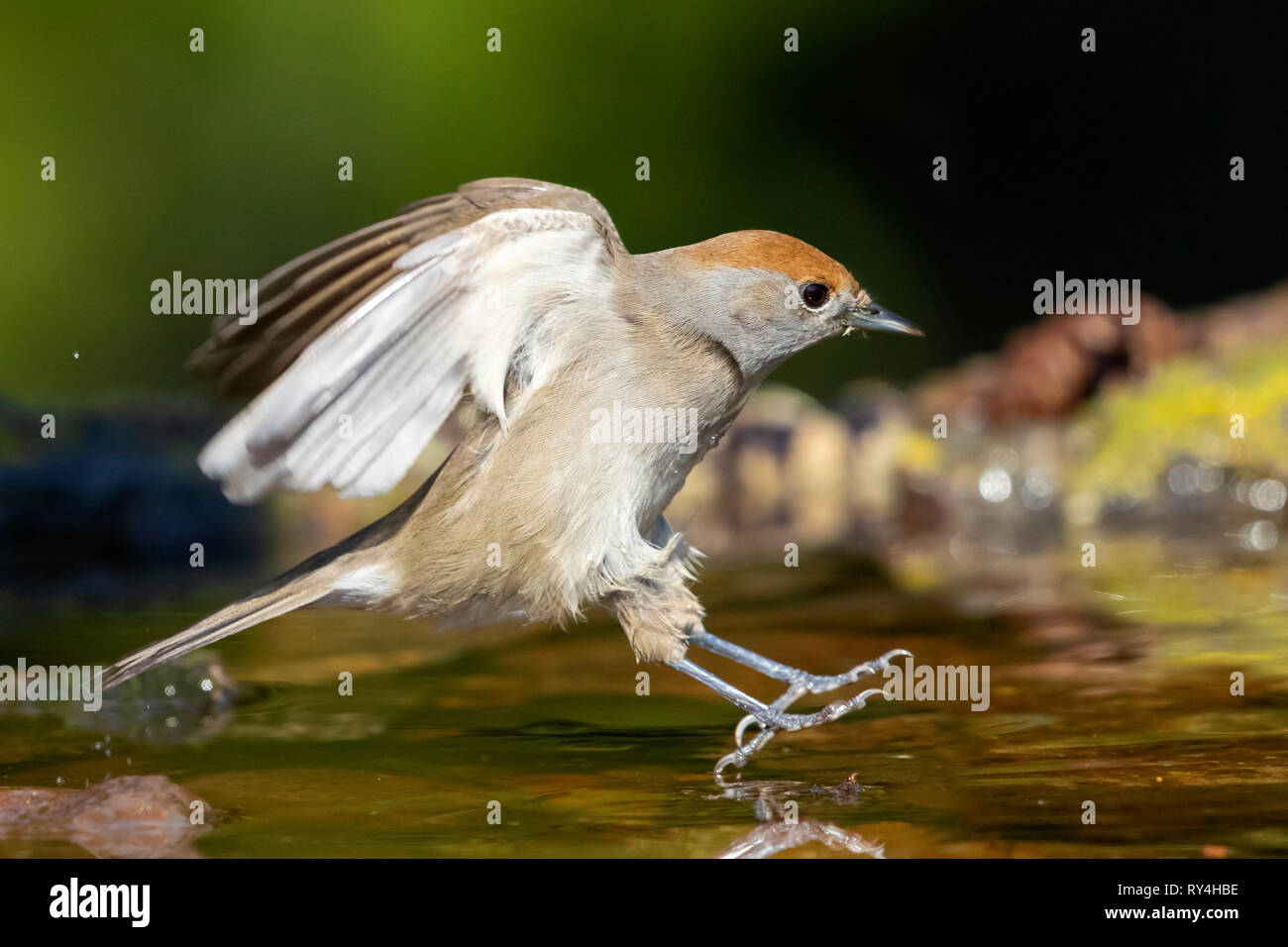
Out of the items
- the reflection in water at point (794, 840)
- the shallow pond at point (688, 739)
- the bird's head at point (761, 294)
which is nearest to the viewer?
the reflection in water at point (794, 840)

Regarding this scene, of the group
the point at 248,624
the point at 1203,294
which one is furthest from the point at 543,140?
the point at 248,624

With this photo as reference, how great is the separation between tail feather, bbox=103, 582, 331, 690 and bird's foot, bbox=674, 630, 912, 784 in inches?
41.2

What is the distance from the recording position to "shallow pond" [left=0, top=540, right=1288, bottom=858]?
2938 mm

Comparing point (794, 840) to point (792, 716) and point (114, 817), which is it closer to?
point (792, 716)

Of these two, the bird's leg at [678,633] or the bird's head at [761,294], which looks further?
the bird's head at [761,294]

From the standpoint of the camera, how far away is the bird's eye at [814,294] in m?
4.21

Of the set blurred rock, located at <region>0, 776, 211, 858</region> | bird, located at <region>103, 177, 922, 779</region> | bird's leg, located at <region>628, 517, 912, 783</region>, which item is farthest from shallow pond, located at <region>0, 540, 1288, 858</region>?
bird, located at <region>103, 177, 922, 779</region>

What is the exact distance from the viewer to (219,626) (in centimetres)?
395

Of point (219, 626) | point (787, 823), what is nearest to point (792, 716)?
point (787, 823)

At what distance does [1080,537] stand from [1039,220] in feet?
9.41

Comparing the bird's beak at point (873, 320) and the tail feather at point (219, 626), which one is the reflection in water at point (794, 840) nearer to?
the tail feather at point (219, 626)

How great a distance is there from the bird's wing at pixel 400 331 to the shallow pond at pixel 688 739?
71 centimetres

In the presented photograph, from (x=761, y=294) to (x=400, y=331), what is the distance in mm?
1032

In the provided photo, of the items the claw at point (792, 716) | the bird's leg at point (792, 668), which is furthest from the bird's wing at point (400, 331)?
the claw at point (792, 716)
